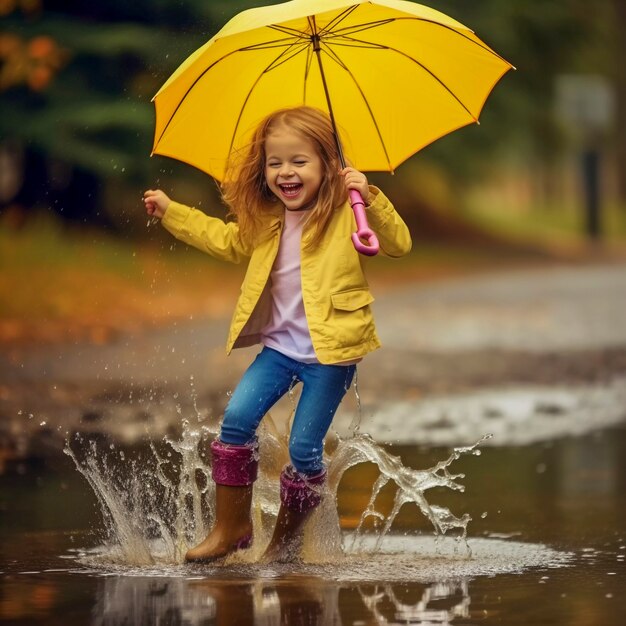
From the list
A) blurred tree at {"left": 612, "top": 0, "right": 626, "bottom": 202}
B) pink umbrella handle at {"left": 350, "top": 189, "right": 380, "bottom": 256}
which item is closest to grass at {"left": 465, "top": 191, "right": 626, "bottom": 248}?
blurred tree at {"left": 612, "top": 0, "right": 626, "bottom": 202}

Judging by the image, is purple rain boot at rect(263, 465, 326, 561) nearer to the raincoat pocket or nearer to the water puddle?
the raincoat pocket

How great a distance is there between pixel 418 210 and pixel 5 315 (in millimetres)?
18358

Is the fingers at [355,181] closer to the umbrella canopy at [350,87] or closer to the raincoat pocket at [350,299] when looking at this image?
the raincoat pocket at [350,299]

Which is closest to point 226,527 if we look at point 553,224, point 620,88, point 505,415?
point 505,415

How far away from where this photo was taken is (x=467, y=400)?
11602mm

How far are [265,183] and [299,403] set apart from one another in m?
0.82

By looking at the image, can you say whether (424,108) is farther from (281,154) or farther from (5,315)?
(5,315)

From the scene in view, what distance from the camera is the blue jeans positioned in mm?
6145

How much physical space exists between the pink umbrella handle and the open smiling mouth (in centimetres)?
28

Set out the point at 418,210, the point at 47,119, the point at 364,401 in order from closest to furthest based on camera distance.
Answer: the point at 364,401 < the point at 47,119 < the point at 418,210

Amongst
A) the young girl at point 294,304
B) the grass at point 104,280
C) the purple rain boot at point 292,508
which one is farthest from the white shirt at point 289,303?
the grass at point 104,280

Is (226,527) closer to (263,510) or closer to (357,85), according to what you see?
(263,510)

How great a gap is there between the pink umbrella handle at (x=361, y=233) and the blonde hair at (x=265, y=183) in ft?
0.63

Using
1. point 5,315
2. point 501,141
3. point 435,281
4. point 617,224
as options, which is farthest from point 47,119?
point 617,224
